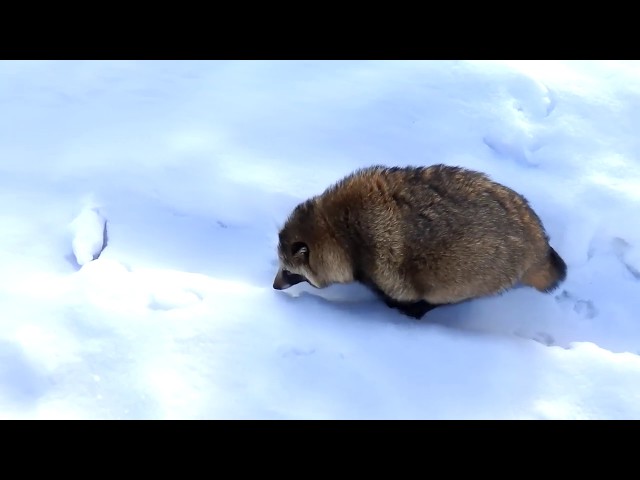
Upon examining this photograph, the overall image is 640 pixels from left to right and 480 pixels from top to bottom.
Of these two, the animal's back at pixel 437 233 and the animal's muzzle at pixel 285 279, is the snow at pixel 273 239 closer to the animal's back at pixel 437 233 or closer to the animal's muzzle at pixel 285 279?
the animal's muzzle at pixel 285 279

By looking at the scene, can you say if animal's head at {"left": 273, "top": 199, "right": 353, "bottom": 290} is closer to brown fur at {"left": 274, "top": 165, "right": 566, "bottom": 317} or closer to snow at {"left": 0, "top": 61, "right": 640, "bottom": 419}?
brown fur at {"left": 274, "top": 165, "right": 566, "bottom": 317}

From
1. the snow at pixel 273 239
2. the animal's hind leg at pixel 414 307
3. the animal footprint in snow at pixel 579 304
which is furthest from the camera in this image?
the animal footprint in snow at pixel 579 304

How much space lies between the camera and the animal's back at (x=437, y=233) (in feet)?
13.3

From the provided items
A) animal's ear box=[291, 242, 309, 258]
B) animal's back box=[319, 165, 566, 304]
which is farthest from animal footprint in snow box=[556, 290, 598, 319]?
animal's ear box=[291, 242, 309, 258]

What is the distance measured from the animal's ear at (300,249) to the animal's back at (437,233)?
27cm

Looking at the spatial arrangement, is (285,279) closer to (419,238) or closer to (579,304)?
(419,238)

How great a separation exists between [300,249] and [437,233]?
100 centimetres

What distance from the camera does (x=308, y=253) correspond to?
4227mm

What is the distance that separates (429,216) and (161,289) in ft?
6.41

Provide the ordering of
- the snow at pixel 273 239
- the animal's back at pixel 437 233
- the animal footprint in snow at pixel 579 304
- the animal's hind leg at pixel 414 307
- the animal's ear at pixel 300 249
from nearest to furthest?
the snow at pixel 273 239 < the animal's back at pixel 437 233 < the animal's ear at pixel 300 249 < the animal's hind leg at pixel 414 307 < the animal footprint in snow at pixel 579 304

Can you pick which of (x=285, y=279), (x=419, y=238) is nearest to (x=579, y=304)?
(x=419, y=238)

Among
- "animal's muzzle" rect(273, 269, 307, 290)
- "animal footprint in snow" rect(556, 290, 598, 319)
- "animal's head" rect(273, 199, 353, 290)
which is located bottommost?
"animal footprint in snow" rect(556, 290, 598, 319)

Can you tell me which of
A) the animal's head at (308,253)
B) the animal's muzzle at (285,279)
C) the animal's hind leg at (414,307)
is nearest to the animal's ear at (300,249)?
the animal's head at (308,253)

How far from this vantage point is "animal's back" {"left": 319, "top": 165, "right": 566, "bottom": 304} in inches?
160
